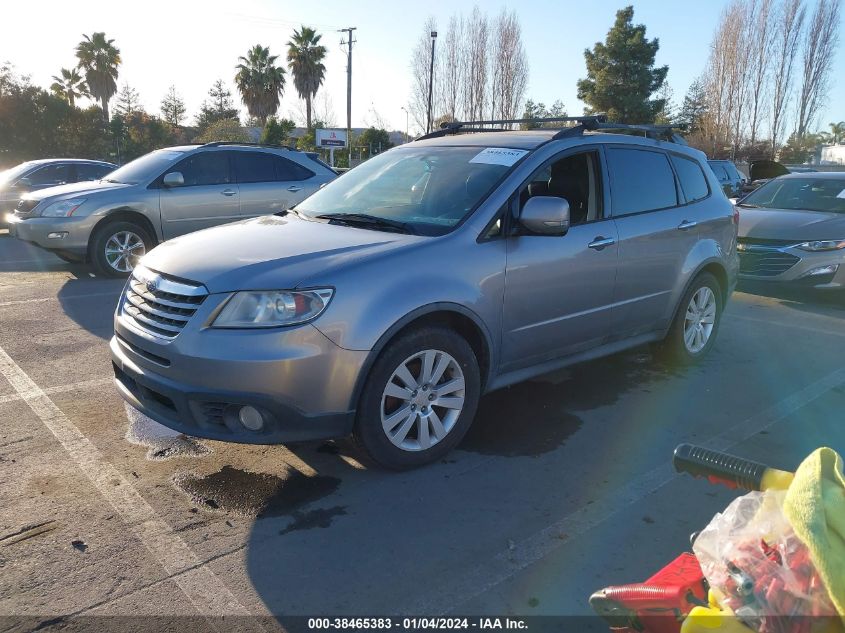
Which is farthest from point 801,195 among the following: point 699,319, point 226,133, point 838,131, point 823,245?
point 838,131

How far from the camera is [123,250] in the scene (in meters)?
8.98

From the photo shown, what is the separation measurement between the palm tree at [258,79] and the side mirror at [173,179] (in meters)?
39.6

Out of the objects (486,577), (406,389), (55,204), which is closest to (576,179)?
(406,389)

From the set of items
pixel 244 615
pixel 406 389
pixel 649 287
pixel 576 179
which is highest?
pixel 576 179

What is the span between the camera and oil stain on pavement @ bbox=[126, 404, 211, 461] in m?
3.84

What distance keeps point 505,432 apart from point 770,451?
1.55 meters

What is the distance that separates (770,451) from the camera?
4.04 meters

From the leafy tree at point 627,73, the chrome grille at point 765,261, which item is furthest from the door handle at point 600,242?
the leafy tree at point 627,73

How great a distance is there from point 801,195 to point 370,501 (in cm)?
851

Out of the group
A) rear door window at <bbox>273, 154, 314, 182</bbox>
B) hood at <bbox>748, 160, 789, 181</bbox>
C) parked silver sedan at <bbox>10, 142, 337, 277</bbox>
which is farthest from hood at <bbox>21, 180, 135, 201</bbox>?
hood at <bbox>748, 160, 789, 181</bbox>

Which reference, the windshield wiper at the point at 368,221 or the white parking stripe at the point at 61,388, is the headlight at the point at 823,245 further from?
the white parking stripe at the point at 61,388

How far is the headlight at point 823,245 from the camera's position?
8094 mm

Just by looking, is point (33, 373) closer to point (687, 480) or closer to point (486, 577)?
point (486, 577)

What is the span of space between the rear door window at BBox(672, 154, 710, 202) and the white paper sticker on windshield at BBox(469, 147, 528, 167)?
1.78 meters
